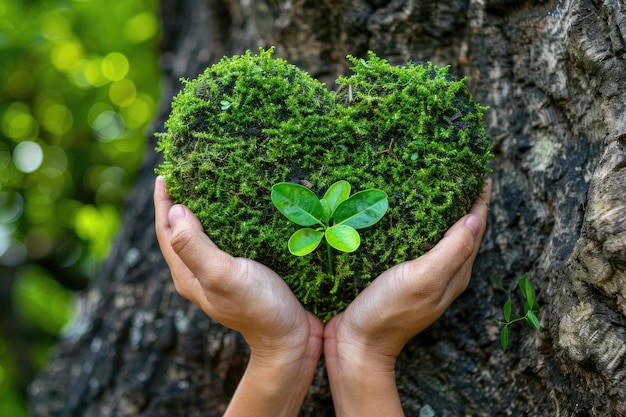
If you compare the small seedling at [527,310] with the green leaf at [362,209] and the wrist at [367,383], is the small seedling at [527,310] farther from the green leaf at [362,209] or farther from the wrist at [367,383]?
the green leaf at [362,209]

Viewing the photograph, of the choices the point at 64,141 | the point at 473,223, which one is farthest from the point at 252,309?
the point at 64,141

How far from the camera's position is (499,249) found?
2.23 metres

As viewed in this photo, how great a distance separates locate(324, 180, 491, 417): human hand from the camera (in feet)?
5.34

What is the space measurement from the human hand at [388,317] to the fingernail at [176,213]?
60 centimetres

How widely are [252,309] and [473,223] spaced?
2.32ft

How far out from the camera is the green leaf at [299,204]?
165 cm

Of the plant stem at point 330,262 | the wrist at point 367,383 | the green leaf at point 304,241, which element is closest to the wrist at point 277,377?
the wrist at point 367,383

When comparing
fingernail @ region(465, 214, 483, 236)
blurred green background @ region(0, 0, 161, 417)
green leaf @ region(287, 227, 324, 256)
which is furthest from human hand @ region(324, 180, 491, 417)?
blurred green background @ region(0, 0, 161, 417)

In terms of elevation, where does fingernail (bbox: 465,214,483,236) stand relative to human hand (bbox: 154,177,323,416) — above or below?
above

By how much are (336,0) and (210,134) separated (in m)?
1.16

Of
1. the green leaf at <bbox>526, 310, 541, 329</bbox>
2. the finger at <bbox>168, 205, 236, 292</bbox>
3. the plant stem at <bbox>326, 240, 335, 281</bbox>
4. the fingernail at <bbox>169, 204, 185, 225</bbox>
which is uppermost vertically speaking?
the fingernail at <bbox>169, 204, 185, 225</bbox>

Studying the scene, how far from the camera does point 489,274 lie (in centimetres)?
223

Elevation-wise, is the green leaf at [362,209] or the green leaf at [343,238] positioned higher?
the green leaf at [362,209]

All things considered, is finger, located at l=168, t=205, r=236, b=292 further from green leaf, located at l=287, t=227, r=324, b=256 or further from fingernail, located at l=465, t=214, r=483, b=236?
fingernail, located at l=465, t=214, r=483, b=236
